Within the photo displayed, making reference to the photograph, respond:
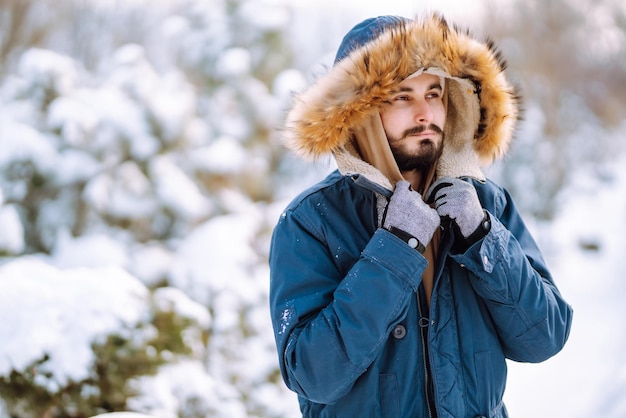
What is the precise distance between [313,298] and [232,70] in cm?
446

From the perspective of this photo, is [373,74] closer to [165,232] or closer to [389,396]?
[389,396]

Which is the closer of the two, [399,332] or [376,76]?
[399,332]

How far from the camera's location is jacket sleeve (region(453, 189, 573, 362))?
5.72 ft

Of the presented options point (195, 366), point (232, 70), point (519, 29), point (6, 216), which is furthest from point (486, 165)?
point (519, 29)

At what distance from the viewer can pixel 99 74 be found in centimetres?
567

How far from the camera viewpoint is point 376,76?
188 cm

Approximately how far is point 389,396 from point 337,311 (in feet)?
0.95

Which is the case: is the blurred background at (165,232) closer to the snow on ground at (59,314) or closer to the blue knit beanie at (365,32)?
the snow on ground at (59,314)

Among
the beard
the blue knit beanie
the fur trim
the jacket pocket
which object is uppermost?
the blue knit beanie

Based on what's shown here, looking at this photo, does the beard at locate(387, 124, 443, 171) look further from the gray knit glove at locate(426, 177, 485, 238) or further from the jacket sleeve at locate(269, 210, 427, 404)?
the jacket sleeve at locate(269, 210, 427, 404)

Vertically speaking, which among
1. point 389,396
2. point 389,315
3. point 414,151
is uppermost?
point 414,151

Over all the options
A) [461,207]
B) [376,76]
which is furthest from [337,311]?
[376,76]

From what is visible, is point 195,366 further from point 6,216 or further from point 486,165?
point 486,165

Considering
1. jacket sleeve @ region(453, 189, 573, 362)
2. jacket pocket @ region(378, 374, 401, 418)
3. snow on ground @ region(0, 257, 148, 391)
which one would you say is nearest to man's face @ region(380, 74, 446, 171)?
jacket sleeve @ region(453, 189, 573, 362)
